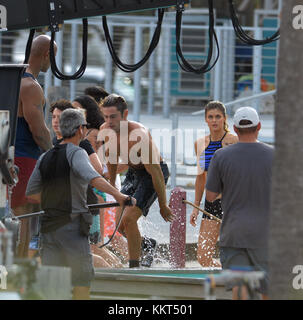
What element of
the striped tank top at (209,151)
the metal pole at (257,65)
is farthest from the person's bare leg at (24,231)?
the metal pole at (257,65)

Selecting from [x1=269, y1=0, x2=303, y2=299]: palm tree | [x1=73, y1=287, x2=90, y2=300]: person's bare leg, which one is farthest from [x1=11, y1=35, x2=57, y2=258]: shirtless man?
[x1=269, y1=0, x2=303, y2=299]: palm tree

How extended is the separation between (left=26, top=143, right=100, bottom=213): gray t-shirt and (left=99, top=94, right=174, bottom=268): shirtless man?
82.0 inches

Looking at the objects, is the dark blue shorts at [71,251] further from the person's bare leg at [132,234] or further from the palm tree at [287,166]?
the person's bare leg at [132,234]

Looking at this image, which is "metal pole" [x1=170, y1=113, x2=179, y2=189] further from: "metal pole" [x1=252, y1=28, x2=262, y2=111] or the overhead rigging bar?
the overhead rigging bar

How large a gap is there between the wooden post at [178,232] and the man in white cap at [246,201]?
3153 mm

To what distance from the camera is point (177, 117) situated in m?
13.2

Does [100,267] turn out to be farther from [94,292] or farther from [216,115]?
[216,115]

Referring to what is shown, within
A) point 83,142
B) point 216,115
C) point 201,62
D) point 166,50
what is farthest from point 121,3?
point 201,62

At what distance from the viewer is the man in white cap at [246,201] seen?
20.0ft

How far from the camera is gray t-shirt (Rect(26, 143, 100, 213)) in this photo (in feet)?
20.0

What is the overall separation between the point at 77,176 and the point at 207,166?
329 centimetres

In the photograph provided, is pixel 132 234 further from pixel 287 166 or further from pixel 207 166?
pixel 287 166

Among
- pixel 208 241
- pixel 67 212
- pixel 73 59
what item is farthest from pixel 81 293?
pixel 73 59

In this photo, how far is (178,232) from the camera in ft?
30.9
